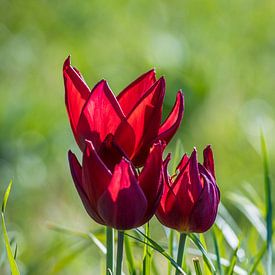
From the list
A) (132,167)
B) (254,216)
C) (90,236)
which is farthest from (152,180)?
(254,216)

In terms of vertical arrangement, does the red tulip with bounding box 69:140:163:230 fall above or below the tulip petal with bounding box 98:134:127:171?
below

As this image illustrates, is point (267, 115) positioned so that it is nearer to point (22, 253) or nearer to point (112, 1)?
point (112, 1)

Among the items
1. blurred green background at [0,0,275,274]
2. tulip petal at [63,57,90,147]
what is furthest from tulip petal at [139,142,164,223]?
blurred green background at [0,0,275,274]

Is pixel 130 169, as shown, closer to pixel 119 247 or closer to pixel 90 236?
pixel 119 247

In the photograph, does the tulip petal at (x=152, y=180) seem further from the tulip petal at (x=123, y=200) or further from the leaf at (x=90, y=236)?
the leaf at (x=90, y=236)

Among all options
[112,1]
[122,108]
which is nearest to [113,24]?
[112,1]

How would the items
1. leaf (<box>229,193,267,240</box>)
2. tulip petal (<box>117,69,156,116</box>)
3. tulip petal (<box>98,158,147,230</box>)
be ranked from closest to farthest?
tulip petal (<box>98,158,147,230</box>) → tulip petal (<box>117,69,156,116</box>) → leaf (<box>229,193,267,240</box>)

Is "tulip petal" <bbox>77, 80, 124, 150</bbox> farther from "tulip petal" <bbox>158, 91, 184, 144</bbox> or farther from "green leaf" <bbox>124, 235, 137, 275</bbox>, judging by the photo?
"green leaf" <bbox>124, 235, 137, 275</bbox>

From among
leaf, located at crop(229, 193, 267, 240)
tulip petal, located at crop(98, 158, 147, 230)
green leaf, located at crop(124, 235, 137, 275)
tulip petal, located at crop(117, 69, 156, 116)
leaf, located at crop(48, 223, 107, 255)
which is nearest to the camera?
tulip petal, located at crop(98, 158, 147, 230)
